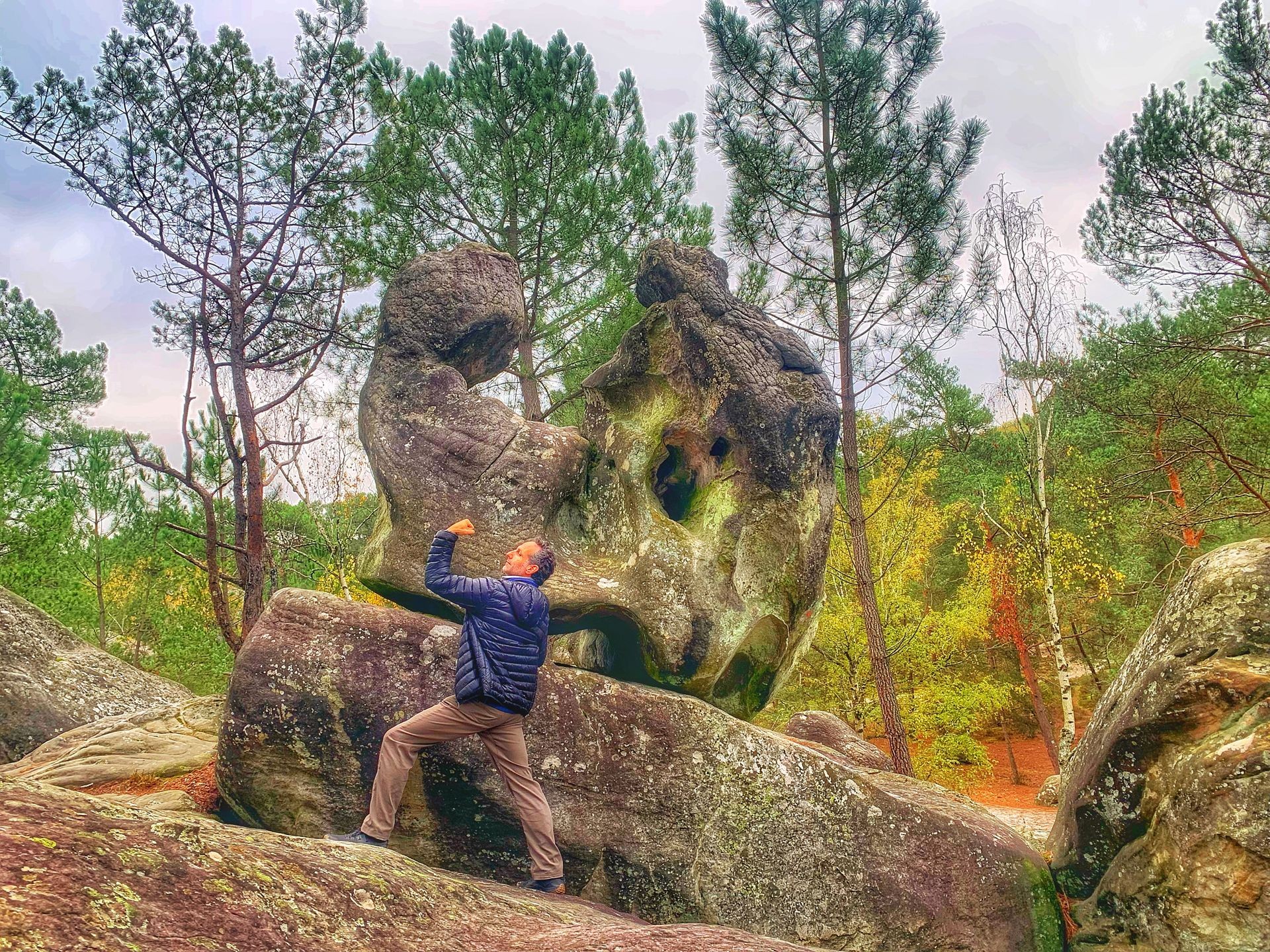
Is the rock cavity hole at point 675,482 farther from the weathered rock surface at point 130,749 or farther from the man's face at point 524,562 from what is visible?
the weathered rock surface at point 130,749

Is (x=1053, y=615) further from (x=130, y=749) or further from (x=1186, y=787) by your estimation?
(x=130, y=749)

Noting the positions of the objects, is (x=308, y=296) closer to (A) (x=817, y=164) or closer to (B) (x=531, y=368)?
(B) (x=531, y=368)

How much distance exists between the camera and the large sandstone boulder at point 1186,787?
196 inches

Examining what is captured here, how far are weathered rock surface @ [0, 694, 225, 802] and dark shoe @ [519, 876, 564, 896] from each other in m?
3.10

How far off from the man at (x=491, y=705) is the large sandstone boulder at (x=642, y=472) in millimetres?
1654

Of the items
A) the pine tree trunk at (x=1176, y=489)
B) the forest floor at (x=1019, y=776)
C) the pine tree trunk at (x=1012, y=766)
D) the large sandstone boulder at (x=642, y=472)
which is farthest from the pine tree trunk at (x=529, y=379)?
the pine tree trunk at (x=1012, y=766)

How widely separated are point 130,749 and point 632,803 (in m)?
5.09

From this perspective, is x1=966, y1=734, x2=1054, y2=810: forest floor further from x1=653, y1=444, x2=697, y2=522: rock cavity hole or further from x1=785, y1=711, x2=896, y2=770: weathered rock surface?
x1=653, y1=444, x2=697, y2=522: rock cavity hole

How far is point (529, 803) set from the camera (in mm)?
5121

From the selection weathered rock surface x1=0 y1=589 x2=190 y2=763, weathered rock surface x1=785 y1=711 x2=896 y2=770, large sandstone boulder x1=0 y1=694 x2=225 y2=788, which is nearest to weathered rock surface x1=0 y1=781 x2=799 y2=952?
large sandstone boulder x1=0 y1=694 x2=225 y2=788

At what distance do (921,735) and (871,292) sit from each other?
10.3 metres

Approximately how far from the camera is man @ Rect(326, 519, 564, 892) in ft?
15.9

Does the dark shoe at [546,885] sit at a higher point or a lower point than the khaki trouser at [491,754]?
lower

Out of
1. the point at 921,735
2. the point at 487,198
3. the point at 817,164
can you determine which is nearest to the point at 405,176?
the point at 487,198
